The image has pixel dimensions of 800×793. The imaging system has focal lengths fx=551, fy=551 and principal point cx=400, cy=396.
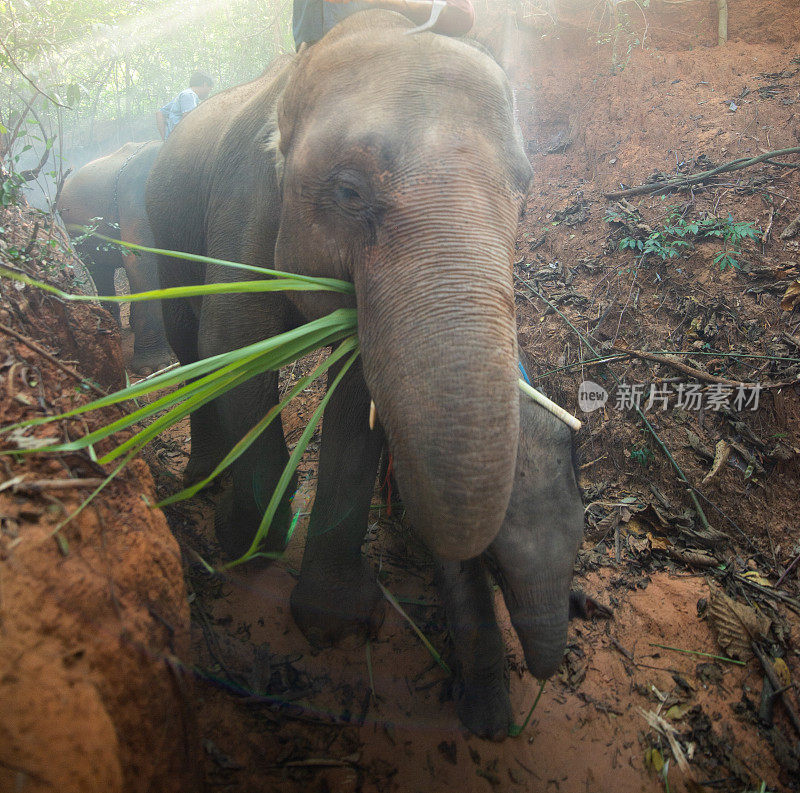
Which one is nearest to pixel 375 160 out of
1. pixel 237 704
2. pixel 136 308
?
pixel 237 704

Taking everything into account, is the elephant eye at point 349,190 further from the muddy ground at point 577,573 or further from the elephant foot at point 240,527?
the elephant foot at point 240,527

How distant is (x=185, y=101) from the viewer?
681 centimetres

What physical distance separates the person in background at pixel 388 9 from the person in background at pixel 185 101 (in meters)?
4.78

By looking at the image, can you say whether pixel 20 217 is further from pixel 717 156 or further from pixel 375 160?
pixel 717 156

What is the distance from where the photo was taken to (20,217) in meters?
3.17

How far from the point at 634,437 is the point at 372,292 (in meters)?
2.66

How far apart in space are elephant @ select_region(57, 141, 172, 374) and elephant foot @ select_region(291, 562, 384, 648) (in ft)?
17.2

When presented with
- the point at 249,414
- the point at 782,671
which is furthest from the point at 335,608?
the point at 782,671

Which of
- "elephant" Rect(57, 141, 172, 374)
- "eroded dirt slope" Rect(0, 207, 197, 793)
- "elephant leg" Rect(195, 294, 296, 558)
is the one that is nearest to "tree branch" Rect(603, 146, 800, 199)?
"elephant leg" Rect(195, 294, 296, 558)

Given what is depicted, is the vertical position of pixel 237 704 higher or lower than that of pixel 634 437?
higher

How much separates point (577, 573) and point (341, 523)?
56.5 inches

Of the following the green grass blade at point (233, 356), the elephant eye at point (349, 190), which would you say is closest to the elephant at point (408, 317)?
the elephant eye at point (349, 190)

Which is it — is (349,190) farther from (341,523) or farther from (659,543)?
(659,543)

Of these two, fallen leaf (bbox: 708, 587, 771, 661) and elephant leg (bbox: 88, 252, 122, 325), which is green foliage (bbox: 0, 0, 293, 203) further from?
fallen leaf (bbox: 708, 587, 771, 661)
